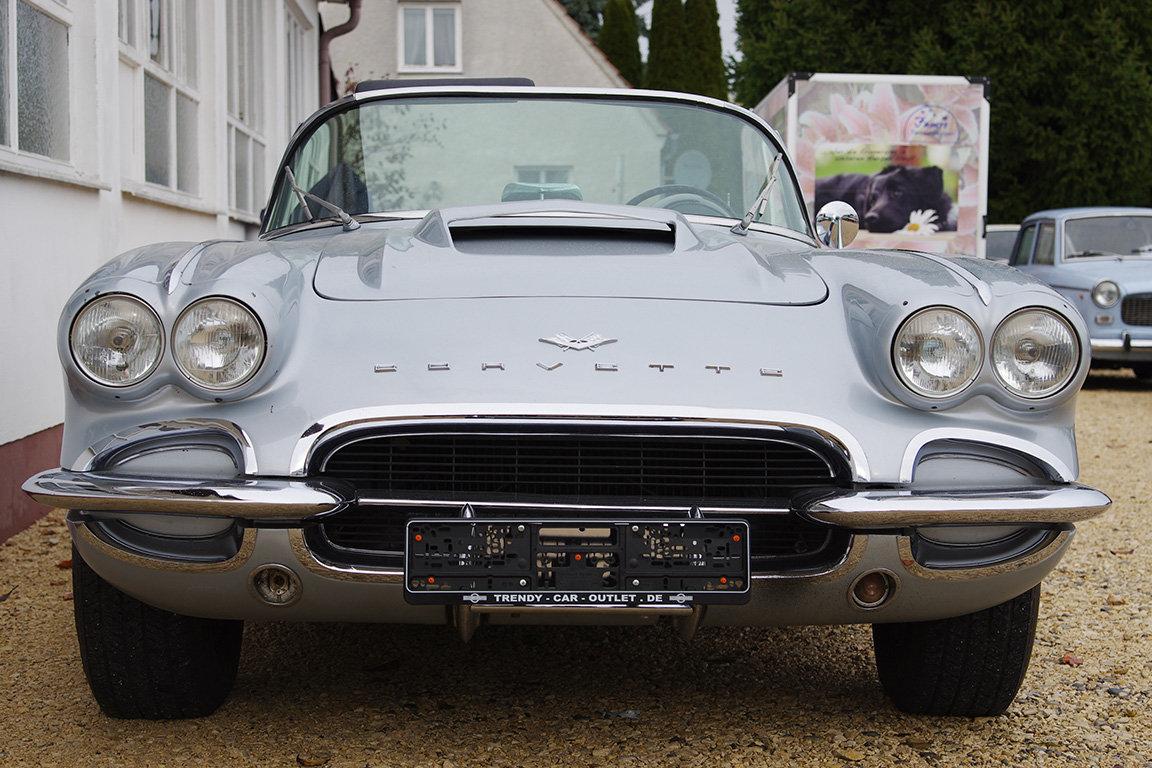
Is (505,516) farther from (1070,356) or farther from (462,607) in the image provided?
(1070,356)

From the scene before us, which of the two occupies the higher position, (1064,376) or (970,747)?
(1064,376)

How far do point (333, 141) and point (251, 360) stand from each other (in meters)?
1.51

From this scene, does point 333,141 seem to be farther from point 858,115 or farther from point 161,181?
point 858,115

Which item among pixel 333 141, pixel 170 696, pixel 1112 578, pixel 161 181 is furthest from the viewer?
pixel 161 181

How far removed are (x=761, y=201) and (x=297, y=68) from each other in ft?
32.7

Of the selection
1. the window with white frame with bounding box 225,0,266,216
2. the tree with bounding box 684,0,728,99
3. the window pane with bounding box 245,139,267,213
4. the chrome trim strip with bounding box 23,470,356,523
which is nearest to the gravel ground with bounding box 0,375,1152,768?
the chrome trim strip with bounding box 23,470,356,523

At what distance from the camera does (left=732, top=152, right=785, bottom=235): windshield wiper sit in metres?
3.53

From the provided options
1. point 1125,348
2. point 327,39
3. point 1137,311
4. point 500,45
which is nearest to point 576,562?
point 1125,348

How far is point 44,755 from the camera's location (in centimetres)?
260

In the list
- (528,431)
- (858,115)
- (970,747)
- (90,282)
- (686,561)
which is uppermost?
(858,115)

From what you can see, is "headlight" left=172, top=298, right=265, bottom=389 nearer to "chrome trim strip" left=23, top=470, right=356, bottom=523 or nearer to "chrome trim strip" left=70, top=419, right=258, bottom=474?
"chrome trim strip" left=70, top=419, right=258, bottom=474

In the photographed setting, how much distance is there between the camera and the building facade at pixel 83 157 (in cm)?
466

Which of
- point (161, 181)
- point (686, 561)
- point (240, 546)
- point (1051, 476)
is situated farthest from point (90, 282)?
point (161, 181)

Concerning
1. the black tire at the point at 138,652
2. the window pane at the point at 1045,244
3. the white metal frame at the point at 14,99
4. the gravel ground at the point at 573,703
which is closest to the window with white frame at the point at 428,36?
the window pane at the point at 1045,244
